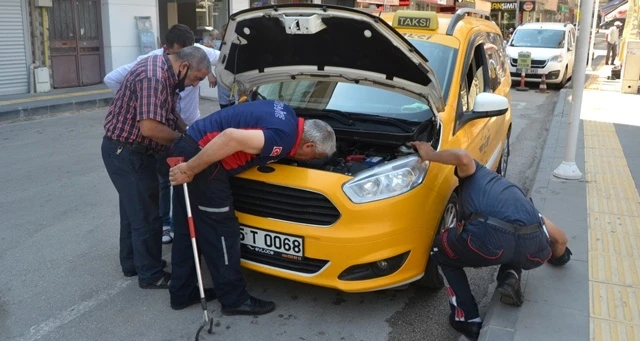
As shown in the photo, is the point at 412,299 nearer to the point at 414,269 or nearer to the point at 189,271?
the point at 414,269

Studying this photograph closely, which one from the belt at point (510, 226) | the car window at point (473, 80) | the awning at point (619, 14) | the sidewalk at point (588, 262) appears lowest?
the sidewalk at point (588, 262)

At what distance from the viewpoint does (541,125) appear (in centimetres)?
1103

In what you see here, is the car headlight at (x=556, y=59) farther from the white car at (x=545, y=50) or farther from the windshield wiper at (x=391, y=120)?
the windshield wiper at (x=391, y=120)

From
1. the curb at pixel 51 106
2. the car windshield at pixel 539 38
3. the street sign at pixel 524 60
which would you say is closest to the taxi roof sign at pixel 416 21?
the curb at pixel 51 106

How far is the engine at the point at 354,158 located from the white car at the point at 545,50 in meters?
13.1

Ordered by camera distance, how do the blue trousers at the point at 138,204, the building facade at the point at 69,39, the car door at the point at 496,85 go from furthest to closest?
the building facade at the point at 69,39 < the car door at the point at 496,85 < the blue trousers at the point at 138,204

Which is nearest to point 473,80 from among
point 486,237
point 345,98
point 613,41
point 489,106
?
point 489,106

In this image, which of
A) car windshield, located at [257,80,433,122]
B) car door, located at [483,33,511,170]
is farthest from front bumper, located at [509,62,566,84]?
car windshield, located at [257,80,433,122]

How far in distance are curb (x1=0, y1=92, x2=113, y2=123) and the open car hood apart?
7.29 meters

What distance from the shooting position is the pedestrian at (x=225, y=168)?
3.27 meters

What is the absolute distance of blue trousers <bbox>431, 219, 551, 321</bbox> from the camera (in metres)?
3.35

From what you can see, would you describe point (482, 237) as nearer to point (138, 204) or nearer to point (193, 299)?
point (193, 299)

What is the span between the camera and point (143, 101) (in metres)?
3.55

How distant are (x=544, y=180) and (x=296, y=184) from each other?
13.1 feet
